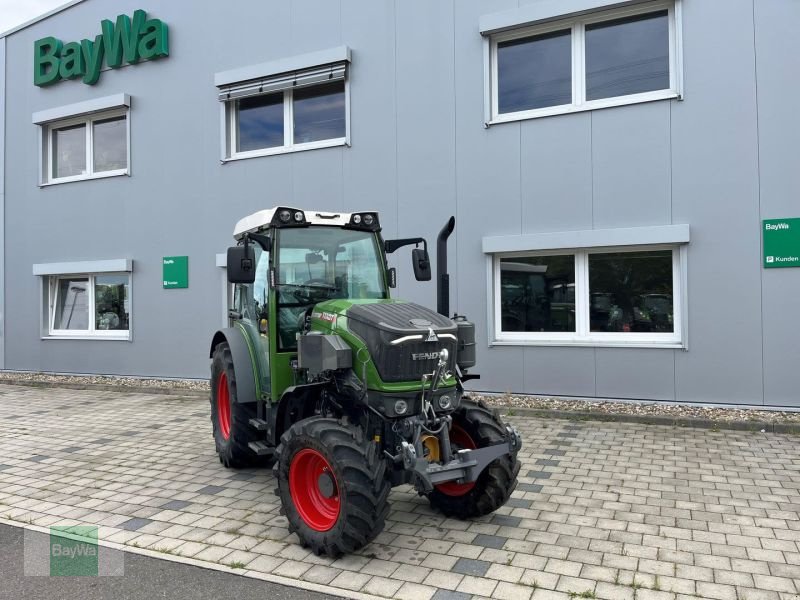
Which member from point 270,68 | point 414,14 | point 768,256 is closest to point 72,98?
point 270,68

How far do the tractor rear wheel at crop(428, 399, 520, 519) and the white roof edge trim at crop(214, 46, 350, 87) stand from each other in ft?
22.6

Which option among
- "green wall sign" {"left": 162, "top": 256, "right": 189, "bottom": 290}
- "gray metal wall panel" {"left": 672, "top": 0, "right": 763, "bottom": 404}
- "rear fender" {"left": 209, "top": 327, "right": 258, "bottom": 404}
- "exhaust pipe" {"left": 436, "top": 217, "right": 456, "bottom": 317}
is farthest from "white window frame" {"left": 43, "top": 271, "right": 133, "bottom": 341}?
"gray metal wall panel" {"left": 672, "top": 0, "right": 763, "bottom": 404}

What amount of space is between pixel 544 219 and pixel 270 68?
512cm

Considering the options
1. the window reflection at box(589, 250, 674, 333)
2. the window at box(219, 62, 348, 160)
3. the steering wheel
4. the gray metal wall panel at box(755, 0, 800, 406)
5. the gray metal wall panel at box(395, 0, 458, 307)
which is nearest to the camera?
the steering wheel

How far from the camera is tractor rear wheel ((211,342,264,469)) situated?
18.5 feet

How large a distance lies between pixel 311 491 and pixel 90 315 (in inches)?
388

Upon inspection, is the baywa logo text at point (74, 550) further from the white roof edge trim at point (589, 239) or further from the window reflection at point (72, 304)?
the window reflection at point (72, 304)

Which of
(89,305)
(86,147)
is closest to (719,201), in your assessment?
(89,305)

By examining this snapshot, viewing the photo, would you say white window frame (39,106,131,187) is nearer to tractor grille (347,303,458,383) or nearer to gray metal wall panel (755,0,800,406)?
tractor grille (347,303,458,383)

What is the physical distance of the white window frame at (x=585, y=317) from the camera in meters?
7.88

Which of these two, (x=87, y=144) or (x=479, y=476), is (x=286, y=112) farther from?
(x=479, y=476)

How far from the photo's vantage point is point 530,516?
454 cm

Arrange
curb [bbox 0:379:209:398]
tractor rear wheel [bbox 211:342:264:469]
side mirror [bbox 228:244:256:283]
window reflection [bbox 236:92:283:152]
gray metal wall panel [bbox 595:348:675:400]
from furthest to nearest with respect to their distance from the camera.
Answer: window reflection [bbox 236:92:283:152] < curb [bbox 0:379:209:398] < gray metal wall panel [bbox 595:348:675:400] < tractor rear wheel [bbox 211:342:264:469] < side mirror [bbox 228:244:256:283]

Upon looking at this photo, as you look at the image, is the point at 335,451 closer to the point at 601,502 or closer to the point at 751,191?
the point at 601,502
